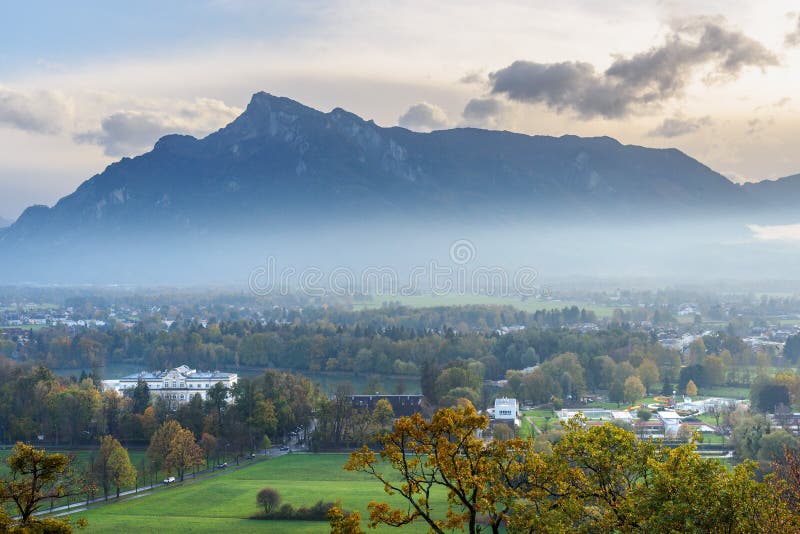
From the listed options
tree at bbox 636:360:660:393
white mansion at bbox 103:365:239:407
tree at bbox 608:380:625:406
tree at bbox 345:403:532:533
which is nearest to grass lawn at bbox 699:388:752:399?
tree at bbox 636:360:660:393

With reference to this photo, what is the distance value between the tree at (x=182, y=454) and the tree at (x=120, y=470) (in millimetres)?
2145

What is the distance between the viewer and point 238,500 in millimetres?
29250

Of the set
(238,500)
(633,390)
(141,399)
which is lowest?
(238,500)

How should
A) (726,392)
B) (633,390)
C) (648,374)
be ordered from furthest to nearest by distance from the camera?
(648,374) < (726,392) < (633,390)

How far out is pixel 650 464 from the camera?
11.3 meters

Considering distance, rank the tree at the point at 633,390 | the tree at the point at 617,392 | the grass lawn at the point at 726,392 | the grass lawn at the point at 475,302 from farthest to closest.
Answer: the grass lawn at the point at 475,302
the grass lawn at the point at 726,392
the tree at the point at 617,392
the tree at the point at 633,390

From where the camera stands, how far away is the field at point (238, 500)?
25750 mm

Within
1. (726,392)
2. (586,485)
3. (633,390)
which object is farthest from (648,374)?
(586,485)

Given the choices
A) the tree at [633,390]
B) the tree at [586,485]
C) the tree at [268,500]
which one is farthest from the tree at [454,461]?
the tree at [633,390]

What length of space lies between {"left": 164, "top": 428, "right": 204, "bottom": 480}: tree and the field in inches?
40.6

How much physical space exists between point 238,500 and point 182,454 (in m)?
5.03

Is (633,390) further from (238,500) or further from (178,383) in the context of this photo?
(178,383)

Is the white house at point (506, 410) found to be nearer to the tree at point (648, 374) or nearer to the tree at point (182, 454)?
the tree at point (648, 374)

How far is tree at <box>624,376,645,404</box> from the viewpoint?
51969 millimetres
